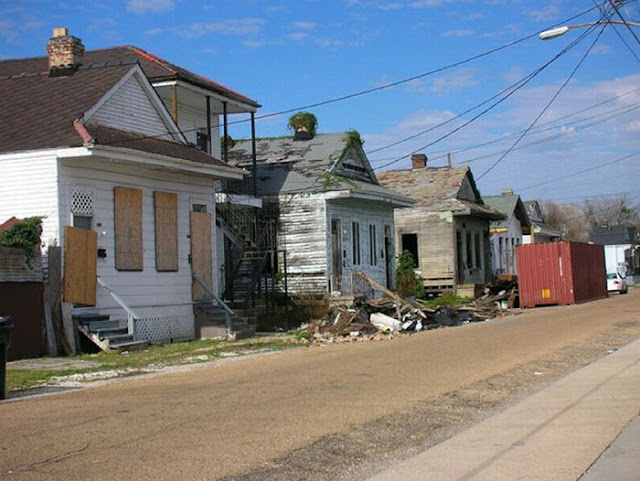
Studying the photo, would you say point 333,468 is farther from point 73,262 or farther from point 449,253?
point 449,253

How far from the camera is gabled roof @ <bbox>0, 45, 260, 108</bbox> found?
2527 cm

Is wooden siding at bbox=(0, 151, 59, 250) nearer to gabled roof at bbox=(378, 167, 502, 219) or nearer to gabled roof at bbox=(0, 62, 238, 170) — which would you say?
gabled roof at bbox=(0, 62, 238, 170)

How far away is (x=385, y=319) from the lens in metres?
24.7

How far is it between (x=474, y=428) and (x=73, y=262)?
12.0m

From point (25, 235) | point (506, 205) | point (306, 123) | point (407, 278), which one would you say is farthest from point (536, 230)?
point (25, 235)

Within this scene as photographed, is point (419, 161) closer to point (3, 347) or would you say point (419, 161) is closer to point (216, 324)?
point (216, 324)

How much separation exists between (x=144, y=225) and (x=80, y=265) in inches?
107

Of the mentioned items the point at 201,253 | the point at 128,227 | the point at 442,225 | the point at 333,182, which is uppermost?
the point at 333,182

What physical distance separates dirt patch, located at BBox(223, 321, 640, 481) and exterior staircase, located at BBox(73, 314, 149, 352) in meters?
8.93

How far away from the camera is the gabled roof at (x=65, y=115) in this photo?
1914cm

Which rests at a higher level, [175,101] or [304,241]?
[175,101]

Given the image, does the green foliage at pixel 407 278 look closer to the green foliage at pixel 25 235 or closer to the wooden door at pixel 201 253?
the wooden door at pixel 201 253

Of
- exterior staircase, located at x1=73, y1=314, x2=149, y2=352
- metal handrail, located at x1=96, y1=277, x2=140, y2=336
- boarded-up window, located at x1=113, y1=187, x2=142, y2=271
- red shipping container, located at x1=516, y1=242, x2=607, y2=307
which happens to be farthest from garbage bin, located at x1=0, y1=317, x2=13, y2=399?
red shipping container, located at x1=516, y1=242, x2=607, y2=307

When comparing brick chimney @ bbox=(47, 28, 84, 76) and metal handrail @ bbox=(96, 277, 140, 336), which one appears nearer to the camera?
metal handrail @ bbox=(96, 277, 140, 336)
